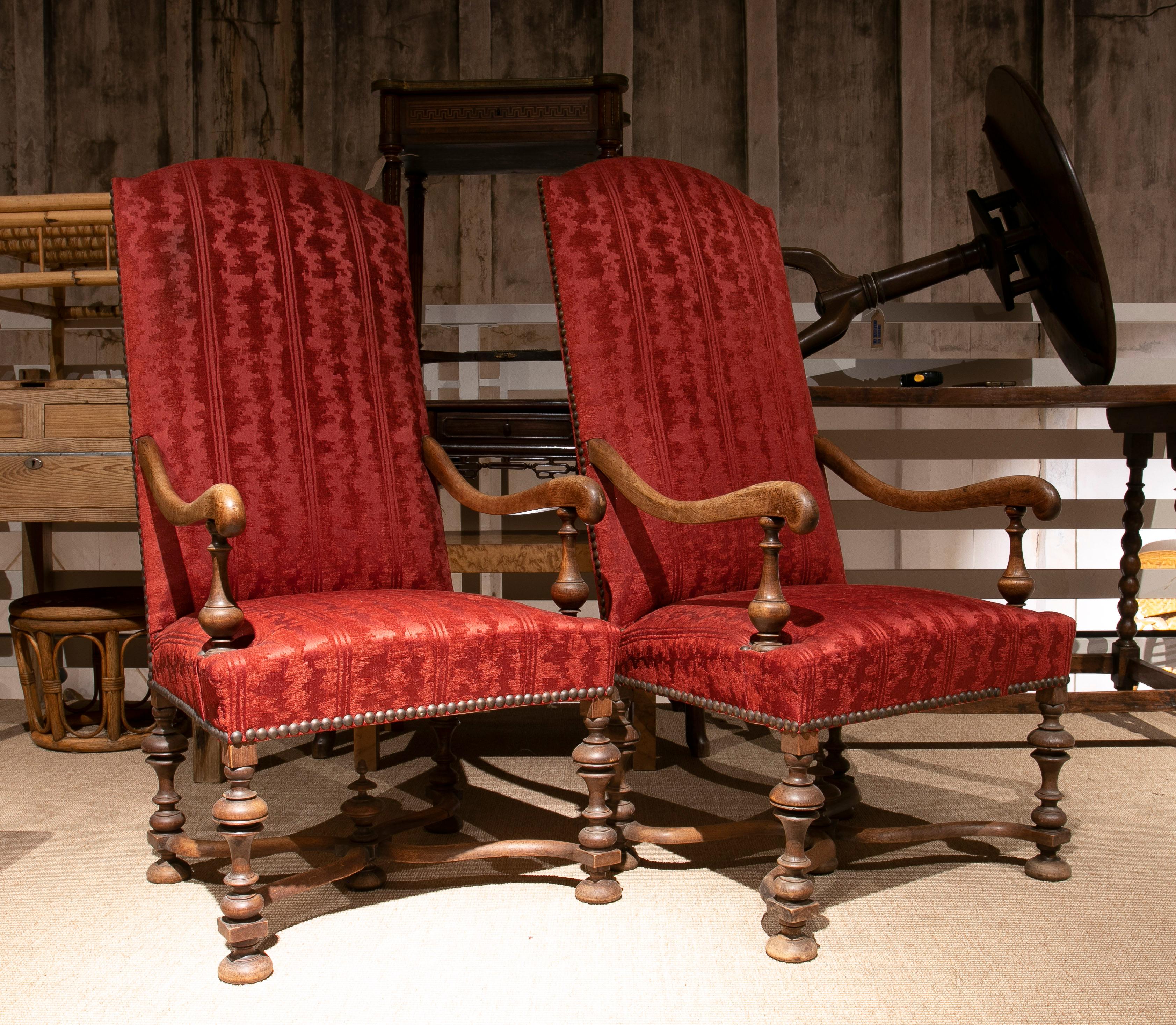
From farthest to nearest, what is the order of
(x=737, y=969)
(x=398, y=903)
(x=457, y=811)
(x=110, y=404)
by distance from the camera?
1. (x=110, y=404)
2. (x=457, y=811)
3. (x=398, y=903)
4. (x=737, y=969)

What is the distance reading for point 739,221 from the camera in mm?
2021

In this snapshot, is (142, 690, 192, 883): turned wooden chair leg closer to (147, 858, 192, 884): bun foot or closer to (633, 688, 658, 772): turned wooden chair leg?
(147, 858, 192, 884): bun foot

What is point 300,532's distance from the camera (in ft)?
5.73

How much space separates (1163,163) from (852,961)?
9.63 ft

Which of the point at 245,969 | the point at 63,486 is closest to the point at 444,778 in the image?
the point at 245,969

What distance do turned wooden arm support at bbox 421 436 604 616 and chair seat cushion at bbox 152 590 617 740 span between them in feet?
0.25

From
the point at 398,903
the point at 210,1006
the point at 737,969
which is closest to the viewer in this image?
the point at 210,1006

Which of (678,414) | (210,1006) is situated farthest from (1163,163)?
(210,1006)

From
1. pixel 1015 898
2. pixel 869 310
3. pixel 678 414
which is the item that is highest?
pixel 869 310

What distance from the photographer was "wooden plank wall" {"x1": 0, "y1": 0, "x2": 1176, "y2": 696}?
3221 mm

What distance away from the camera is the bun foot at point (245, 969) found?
1358mm

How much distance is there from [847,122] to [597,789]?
249 cm

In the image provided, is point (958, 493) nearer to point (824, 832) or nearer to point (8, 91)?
point (824, 832)

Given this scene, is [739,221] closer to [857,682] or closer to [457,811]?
A: [857,682]
